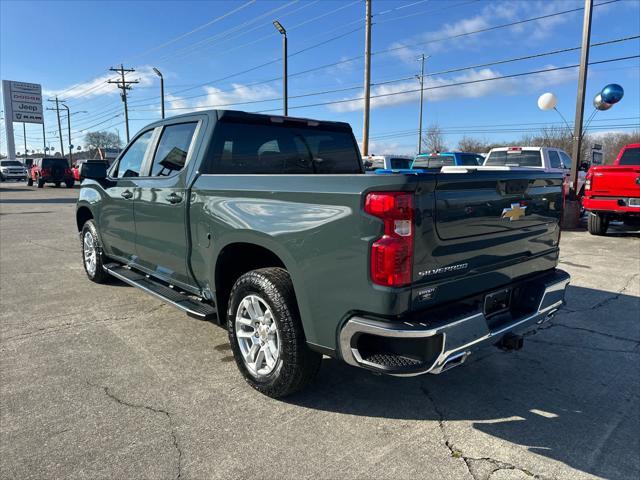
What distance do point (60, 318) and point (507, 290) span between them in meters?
4.33

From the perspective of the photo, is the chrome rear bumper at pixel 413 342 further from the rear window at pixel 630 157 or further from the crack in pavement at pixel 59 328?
the rear window at pixel 630 157

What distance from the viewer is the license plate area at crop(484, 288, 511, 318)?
295 centimetres

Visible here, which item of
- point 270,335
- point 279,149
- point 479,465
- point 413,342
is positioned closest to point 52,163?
point 279,149

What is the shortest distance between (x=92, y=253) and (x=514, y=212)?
534 cm

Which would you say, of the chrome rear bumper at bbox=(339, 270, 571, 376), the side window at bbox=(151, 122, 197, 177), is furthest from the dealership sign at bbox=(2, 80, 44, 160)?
the chrome rear bumper at bbox=(339, 270, 571, 376)

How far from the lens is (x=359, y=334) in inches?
99.0

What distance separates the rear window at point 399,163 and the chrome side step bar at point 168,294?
12363 mm

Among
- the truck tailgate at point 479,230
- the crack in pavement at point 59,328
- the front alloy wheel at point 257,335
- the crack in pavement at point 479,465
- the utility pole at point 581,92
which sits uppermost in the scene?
the utility pole at point 581,92

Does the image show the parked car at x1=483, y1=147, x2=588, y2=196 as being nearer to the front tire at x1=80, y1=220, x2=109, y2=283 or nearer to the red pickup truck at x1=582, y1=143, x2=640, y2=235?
the red pickup truck at x1=582, y1=143, x2=640, y2=235

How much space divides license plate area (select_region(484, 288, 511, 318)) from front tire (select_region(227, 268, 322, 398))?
1.13m

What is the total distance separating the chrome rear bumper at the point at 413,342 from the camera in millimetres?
2396

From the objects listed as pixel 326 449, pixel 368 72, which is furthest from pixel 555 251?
pixel 368 72

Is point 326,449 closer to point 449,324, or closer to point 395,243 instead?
point 449,324

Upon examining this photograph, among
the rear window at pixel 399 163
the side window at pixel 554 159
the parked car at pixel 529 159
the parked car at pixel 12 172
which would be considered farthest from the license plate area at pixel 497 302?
the parked car at pixel 12 172
